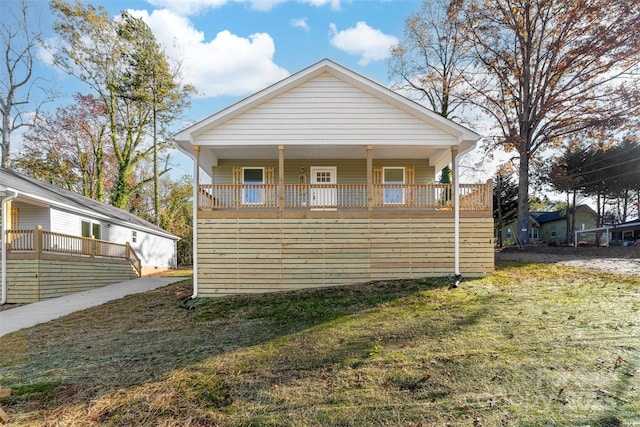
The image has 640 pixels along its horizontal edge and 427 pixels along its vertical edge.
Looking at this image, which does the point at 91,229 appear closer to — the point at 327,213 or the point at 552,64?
the point at 327,213

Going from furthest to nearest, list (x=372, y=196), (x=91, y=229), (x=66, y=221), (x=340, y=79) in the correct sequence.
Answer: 1. (x=91, y=229)
2. (x=66, y=221)
3. (x=340, y=79)
4. (x=372, y=196)

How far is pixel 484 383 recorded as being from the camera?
13.1 ft

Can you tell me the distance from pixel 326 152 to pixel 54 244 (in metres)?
11.2

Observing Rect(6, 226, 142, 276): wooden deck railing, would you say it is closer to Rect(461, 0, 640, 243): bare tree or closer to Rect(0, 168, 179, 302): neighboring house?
Rect(0, 168, 179, 302): neighboring house

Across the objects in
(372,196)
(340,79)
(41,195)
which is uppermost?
(340,79)

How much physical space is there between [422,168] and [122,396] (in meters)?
12.0

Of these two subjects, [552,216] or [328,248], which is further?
[552,216]

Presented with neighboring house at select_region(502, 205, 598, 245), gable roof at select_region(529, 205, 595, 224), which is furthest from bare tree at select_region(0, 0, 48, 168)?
gable roof at select_region(529, 205, 595, 224)

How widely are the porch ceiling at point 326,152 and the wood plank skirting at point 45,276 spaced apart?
6.90 metres

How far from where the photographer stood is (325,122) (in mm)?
10219

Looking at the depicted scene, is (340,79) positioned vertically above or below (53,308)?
above

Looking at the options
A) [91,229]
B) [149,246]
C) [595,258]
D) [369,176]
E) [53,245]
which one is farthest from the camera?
[149,246]

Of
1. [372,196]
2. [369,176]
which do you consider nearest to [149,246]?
[372,196]

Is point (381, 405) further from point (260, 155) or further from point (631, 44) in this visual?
point (631, 44)
